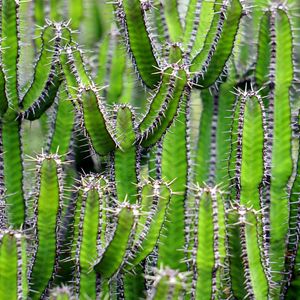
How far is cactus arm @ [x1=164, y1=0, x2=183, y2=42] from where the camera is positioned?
4277mm

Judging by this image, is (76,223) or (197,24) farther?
(197,24)

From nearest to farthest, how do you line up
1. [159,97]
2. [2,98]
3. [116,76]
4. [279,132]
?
1. [159,97]
2. [2,98]
3. [279,132]
4. [116,76]

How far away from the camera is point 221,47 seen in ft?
12.2

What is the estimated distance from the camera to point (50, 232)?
10.7 feet

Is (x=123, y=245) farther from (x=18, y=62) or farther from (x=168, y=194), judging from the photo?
(x=18, y=62)

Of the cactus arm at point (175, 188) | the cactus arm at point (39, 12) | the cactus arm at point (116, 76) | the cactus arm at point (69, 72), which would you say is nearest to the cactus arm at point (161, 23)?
the cactus arm at point (116, 76)

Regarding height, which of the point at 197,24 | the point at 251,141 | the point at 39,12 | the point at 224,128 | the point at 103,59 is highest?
the point at 39,12

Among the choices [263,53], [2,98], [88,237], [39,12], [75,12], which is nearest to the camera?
[88,237]

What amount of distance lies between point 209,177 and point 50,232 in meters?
1.12

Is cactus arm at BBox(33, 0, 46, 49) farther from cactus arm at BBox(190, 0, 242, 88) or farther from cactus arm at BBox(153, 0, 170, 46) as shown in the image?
cactus arm at BBox(190, 0, 242, 88)

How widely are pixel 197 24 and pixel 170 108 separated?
867 mm

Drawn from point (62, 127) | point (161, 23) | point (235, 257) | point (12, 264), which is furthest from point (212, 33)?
point (12, 264)

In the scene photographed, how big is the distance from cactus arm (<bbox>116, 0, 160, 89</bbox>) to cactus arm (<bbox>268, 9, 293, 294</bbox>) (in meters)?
0.67

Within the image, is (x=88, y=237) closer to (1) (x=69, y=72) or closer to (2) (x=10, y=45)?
(1) (x=69, y=72)
